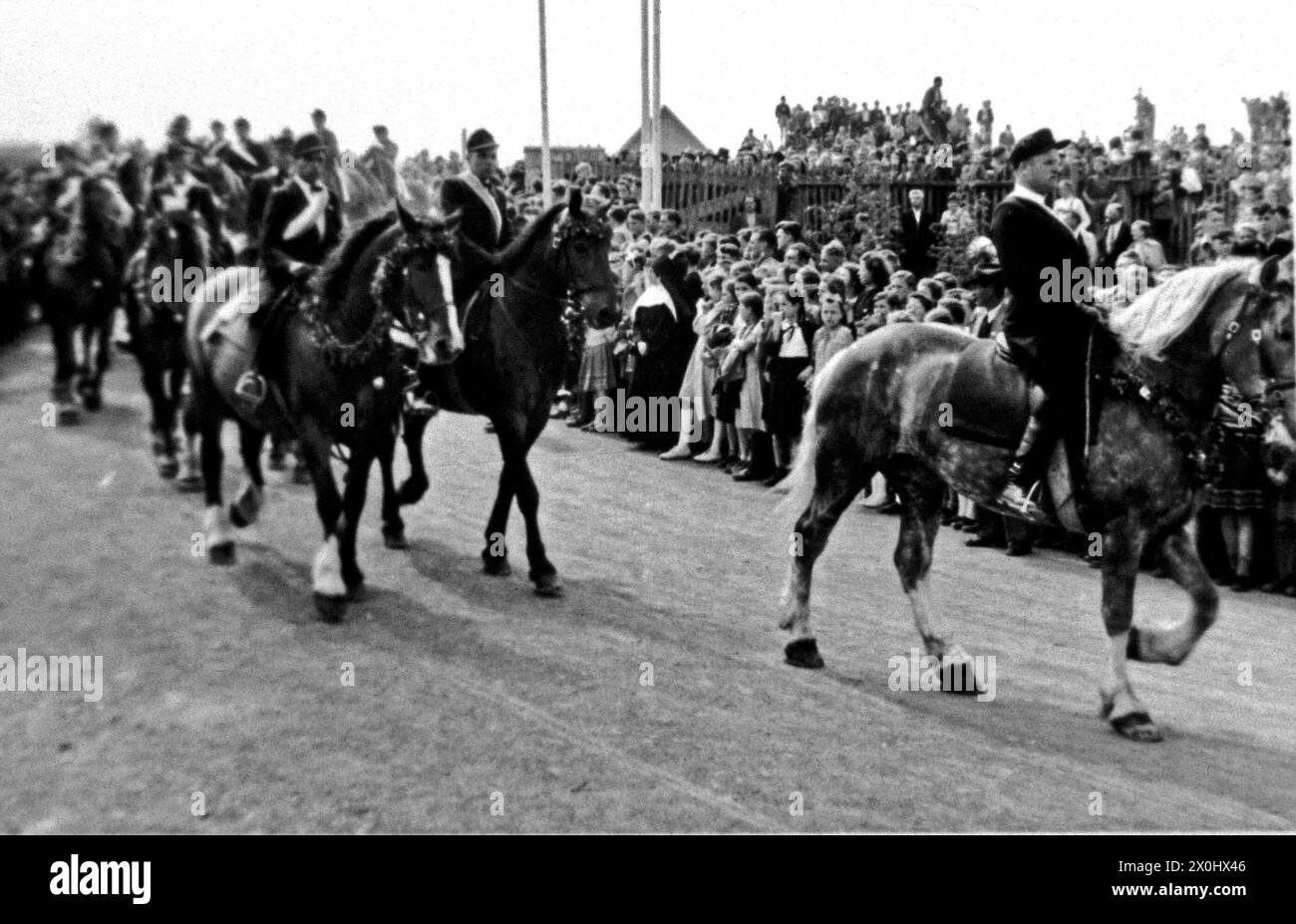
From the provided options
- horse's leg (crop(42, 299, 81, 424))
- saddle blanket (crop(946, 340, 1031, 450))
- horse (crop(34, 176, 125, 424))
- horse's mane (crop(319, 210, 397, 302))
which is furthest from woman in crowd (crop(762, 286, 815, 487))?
horse's leg (crop(42, 299, 81, 424))

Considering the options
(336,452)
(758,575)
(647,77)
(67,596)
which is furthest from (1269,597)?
(67,596)

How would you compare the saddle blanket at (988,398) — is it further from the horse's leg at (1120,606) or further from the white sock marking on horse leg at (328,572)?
the white sock marking on horse leg at (328,572)

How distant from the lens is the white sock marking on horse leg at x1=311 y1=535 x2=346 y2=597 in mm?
5531

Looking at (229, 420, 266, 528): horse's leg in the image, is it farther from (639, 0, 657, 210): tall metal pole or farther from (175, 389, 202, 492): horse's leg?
(639, 0, 657, 210): tall metal pole

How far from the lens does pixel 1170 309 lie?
6086mm

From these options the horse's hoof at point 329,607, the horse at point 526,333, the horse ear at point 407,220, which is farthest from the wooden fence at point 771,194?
the horse's hoof at point 329,607

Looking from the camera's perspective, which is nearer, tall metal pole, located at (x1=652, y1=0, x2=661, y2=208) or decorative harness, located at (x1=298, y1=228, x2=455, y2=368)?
decorative harness, located at (x1=298, y1=228, x2=455, y2=368)

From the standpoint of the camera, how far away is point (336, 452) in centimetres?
569

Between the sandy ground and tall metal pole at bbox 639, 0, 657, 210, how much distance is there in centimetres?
121

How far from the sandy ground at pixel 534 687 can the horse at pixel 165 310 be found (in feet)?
0.23
